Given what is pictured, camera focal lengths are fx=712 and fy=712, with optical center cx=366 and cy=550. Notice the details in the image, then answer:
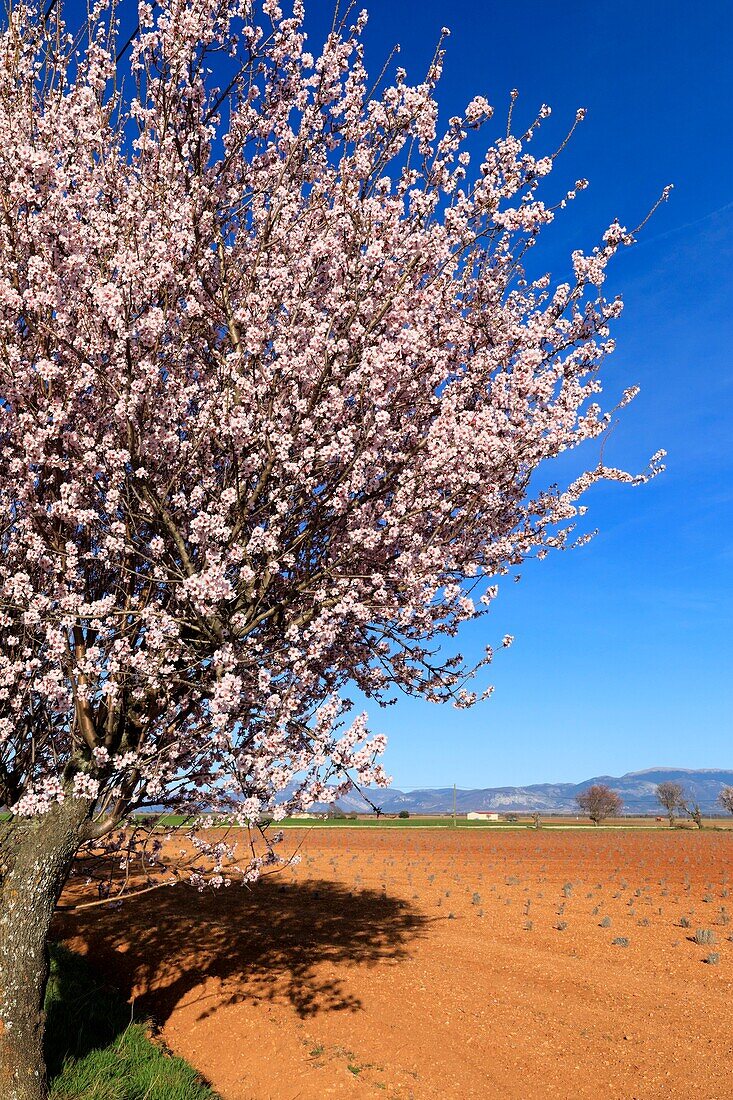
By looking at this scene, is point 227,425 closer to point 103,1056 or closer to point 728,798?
point 103,1056

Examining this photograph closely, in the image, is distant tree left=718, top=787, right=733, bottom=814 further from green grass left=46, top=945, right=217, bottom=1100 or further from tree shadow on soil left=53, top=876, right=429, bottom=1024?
green grass left=46, top=945, right=217, bottom=1100

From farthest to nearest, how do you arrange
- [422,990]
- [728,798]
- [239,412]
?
[728,798] < [422,990] < [239,412]

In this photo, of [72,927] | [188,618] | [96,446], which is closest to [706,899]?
[72,927]

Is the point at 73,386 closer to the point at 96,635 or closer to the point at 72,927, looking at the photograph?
the point at 96,635

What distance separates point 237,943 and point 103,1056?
19.9 feet

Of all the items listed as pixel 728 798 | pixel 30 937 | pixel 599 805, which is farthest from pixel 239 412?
pixel 728 798

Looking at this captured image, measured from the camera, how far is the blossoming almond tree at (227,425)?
26.4 feet

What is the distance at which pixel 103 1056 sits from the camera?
9.81 meters

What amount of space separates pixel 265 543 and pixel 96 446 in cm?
220

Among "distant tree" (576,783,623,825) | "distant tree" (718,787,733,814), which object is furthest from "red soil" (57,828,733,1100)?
"distant tree" (718,787,733,814)

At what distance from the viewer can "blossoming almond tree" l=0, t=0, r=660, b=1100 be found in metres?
8.04

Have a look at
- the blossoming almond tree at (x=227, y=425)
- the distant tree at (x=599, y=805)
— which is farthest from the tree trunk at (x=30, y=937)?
the distant tree at (x=599, y=805)

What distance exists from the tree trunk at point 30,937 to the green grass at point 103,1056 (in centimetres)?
73

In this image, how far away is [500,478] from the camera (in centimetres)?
922
